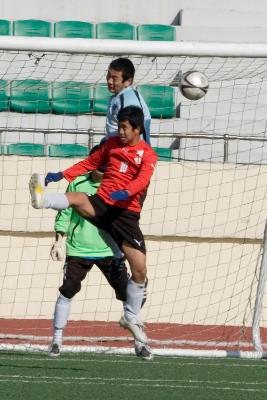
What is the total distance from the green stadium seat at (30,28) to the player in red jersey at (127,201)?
837 centimetres

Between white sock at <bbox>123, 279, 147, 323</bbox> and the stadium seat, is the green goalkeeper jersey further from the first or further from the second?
the stadium seat

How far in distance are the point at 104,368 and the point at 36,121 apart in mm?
6819

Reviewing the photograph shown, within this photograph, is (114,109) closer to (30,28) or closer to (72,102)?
(72,102)

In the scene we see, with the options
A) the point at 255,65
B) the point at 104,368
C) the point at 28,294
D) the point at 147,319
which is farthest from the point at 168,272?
the point at 104,368

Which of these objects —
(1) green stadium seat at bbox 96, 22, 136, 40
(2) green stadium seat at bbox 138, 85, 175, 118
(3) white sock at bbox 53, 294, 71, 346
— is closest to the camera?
(3) white sock at bbox 53, 294, 71, 346

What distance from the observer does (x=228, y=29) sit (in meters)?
17.2

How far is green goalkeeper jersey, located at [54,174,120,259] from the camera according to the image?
9617mm

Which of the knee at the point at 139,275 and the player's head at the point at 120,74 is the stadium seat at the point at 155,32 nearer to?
the player's head at the point at 120,74

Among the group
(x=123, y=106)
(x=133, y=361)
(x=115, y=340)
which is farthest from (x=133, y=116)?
(x=115, y=340)

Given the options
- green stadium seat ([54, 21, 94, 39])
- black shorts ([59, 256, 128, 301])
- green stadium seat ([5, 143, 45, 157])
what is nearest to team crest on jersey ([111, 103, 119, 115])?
black shorts ([59, 256, 128, 301])

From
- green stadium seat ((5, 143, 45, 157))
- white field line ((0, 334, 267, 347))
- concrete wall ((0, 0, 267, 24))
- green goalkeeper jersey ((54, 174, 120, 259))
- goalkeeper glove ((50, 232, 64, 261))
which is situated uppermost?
concrete wall ((0, 0, 267, 24))

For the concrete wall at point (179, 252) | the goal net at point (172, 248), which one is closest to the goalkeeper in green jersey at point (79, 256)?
the goal net at point (172, 248)

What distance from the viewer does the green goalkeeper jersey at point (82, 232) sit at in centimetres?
962

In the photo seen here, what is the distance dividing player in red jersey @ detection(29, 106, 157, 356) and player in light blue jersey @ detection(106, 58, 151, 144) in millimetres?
448
